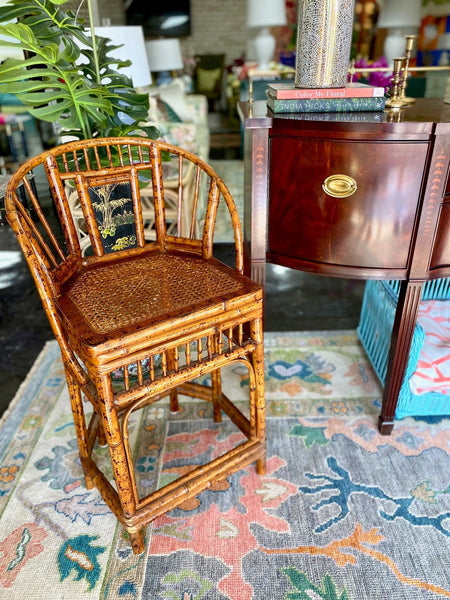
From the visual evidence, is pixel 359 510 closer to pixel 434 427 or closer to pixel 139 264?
pixel 434 427

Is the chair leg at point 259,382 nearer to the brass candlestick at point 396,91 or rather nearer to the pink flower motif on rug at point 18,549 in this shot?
the pink flower motif on rug at point 18,549

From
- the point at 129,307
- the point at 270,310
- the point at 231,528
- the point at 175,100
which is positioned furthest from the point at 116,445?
the point at 175,100

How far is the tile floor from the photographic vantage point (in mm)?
2002

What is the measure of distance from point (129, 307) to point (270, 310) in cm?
139

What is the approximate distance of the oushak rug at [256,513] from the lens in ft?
3.55

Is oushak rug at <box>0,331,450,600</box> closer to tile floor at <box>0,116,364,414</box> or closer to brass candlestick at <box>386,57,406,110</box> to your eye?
tile floor at <box>0,116,364,414</box>

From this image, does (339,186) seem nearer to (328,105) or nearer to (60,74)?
(328,105)

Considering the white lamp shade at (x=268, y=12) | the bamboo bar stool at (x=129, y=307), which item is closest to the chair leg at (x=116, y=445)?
the bamboo bar stool at (x=129, y=307)

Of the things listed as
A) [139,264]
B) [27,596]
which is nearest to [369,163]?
[139,264]

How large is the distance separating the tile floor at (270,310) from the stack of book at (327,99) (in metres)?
1.16

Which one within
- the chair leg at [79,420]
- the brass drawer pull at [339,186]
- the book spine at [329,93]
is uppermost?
the book spine at [329,93]

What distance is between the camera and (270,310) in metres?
2.33

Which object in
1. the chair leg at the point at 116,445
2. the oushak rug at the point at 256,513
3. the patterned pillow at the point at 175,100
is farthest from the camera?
the patterned pillow at the point at 175,100

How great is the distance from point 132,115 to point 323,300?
1410mm
